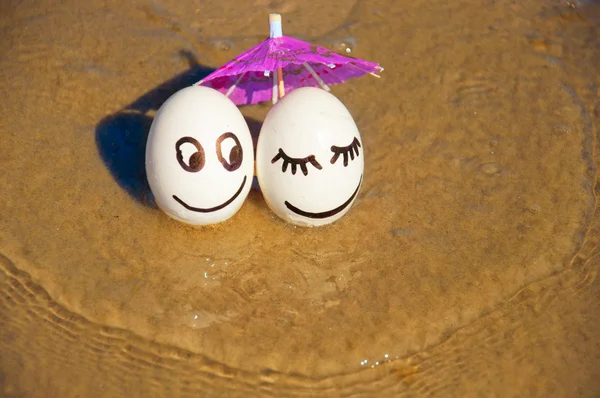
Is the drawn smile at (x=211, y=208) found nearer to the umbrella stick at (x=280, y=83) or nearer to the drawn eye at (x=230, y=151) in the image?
the drawn eye at (x=230, y=151)

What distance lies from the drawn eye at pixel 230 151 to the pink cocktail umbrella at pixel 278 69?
0.41 metres

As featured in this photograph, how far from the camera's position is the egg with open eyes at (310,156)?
327cm

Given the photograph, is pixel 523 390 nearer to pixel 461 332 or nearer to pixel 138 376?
pixel 461 332

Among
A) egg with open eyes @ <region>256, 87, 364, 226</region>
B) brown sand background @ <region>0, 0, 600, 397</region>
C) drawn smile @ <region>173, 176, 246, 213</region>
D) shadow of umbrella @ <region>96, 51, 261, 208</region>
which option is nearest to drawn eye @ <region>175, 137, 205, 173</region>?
drawn smile @ <region>173, 176, 246, 213</region>

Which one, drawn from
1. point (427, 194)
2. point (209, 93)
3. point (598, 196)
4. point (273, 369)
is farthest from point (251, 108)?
point (598, 196)

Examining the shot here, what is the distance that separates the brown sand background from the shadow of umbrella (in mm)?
13

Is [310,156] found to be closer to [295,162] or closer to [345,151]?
[295,162]

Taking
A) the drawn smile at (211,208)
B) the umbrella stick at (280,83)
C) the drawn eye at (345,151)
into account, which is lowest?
the drawn smile at (211,208)

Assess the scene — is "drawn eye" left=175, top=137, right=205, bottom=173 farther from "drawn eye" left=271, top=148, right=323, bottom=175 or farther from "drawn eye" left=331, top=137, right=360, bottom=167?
"drawn eye" left=331, top=137, right=360, bottom=167

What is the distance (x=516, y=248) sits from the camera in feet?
12.2

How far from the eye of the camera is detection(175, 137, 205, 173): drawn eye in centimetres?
321

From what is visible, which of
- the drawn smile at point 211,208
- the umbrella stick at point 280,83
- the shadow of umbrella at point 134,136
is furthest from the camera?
the shadow of umbrella at point 134,136

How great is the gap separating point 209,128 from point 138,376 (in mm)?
1276

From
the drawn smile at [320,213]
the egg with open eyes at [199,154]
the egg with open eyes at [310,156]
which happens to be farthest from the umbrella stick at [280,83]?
the drawn smile at [320,213]
